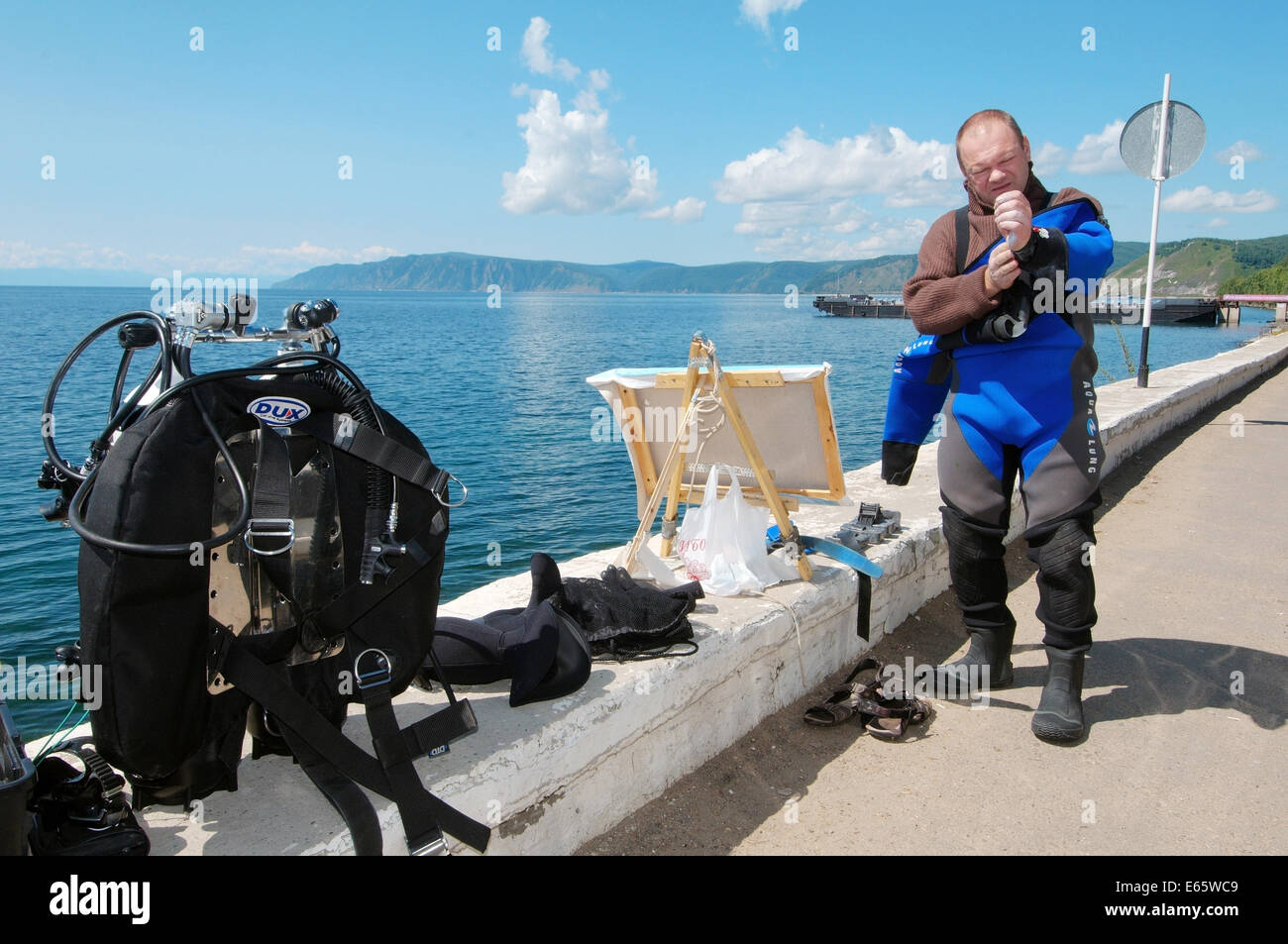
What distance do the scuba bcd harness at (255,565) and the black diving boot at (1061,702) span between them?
8.00ft

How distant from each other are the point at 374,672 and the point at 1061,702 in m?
2.83

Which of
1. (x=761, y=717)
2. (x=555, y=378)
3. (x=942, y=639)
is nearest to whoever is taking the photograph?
(x=761, y=717)

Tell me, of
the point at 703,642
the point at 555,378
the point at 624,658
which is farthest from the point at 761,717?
the point at 555,378

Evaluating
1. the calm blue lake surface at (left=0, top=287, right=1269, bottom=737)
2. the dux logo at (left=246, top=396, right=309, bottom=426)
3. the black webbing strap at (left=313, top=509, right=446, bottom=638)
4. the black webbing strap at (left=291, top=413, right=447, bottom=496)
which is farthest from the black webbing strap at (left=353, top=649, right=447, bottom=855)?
the calm blue lake surface at (left=0, top=287, right=1269, bottom=737)

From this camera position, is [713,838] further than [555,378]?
No

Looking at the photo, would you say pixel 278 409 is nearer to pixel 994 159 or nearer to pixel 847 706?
pixel 847 706

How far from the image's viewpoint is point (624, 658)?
10.7 ft

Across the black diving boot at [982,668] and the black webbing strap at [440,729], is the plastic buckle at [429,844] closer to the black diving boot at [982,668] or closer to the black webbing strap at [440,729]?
the black webbing strap at [440,729]

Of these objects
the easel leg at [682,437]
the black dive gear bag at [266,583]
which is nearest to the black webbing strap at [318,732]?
the black dive gear bag at [266,583]

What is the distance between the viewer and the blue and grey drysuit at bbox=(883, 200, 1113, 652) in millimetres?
3494

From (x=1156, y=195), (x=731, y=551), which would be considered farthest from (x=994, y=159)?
(x=1156, y=195)

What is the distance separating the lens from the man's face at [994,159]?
349 centimetres
